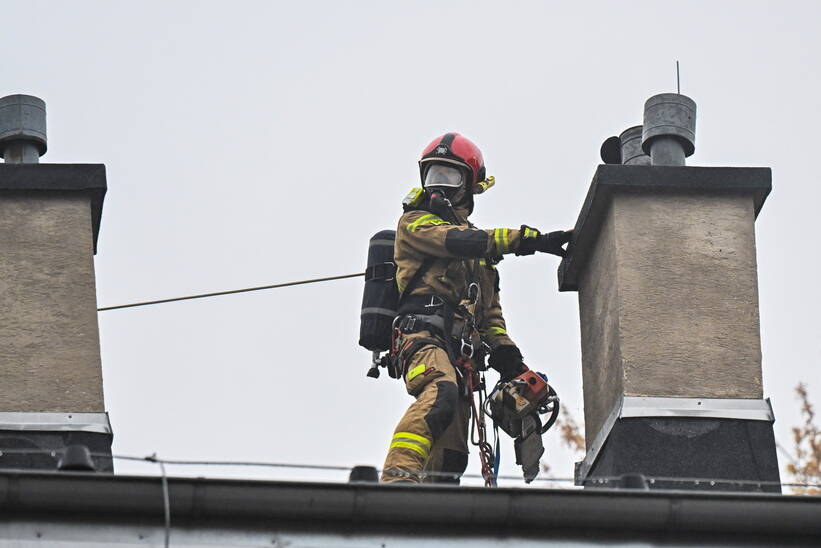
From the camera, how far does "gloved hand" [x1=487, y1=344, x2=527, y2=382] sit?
14172 mm

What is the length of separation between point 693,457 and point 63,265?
3525mm

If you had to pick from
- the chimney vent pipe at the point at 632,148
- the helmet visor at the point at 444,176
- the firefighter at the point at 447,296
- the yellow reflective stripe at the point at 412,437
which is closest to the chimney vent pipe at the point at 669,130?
the chimney vent pipe at the point at 632,148

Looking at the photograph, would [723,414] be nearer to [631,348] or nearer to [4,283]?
[631,348]

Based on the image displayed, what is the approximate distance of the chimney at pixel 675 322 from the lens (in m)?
12.4

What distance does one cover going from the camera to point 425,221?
1398 centimetres

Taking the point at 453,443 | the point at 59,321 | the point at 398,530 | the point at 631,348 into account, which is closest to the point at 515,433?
the point at 453,443

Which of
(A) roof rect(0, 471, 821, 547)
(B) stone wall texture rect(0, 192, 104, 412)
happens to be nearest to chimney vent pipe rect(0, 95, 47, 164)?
(B) stone wall texture rect(0, 192, 104, 412)

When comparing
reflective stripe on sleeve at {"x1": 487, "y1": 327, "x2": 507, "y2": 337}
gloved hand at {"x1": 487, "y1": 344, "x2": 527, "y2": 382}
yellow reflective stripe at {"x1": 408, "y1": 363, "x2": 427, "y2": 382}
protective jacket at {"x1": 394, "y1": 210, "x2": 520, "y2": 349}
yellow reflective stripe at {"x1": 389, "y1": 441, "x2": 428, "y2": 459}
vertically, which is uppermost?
protective jacket at {"x1": 394, "y1": 210, "x2": 520, "y2": 349}

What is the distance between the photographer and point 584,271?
45.8 feet

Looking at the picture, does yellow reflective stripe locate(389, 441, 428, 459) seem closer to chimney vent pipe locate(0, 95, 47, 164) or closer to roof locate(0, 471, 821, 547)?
chimney vent pipe locate(0, 95, 47, 164)

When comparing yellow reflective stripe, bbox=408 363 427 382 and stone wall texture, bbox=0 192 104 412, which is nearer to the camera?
stone wall texture, bbox=0 192 104 412

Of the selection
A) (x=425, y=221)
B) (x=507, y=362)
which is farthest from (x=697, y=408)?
(x=425, y=221)

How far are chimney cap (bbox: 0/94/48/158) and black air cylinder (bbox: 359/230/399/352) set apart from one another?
204 cm

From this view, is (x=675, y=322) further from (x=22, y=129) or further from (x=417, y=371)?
(x=22, y=129)
